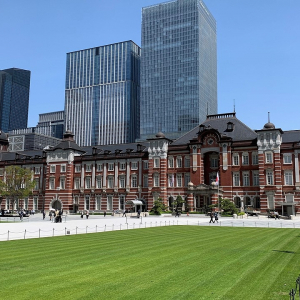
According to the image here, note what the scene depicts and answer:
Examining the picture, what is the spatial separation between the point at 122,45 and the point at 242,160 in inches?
5442

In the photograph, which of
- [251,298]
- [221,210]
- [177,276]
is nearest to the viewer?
[251,298]

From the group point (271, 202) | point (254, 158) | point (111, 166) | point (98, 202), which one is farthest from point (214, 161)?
point (98, 202)

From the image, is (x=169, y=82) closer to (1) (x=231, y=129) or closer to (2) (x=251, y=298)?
(1) (x=231, y=129)

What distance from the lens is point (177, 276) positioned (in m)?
13.7

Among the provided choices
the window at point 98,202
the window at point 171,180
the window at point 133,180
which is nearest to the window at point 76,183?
the window at point 98,202

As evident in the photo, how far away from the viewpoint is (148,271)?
572 inches

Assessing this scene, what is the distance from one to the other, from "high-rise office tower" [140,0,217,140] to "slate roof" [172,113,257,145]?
71.3 meters

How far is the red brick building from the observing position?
2704 inches

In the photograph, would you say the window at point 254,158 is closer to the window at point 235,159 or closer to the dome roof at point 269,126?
the window at point 235,159

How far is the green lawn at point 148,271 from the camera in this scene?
1150 centimetres

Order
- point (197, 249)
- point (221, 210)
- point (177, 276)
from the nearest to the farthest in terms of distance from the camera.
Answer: point (177, 276)
point (197, 249)
point (221, 210)

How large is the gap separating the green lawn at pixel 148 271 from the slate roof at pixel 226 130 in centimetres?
5316

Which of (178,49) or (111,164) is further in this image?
(178,49)

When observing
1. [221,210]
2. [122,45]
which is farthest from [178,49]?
[221,210]
